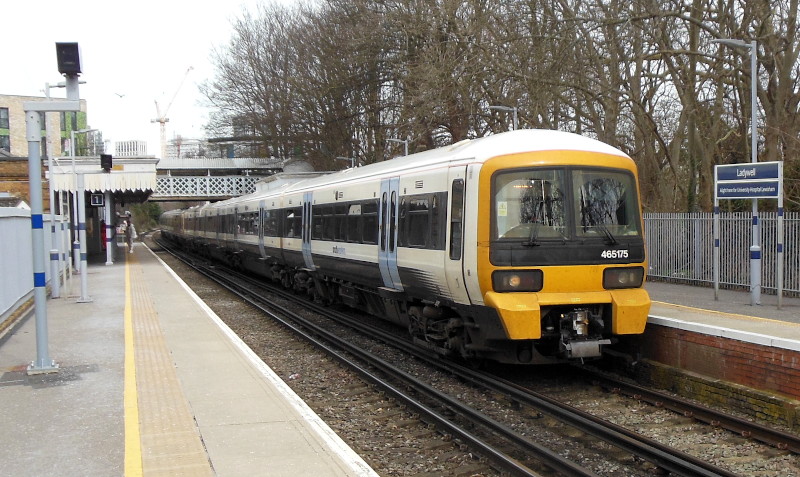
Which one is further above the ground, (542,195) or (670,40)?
(670,40)

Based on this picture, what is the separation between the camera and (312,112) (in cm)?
3978

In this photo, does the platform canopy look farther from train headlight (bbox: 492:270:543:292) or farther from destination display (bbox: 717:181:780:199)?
train headlight (bbox: 492:270:543:292)

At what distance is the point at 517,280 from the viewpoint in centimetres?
845

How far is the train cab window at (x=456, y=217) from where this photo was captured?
9.04 m

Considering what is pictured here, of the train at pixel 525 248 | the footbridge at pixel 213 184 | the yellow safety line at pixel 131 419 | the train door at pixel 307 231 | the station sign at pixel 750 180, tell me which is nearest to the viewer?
the yellow safety line at pixel 131 419

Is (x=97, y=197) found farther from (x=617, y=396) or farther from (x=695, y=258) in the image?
(x=617, y=396)

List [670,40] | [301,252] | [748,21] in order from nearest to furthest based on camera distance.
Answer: [301,252], [748,21], [670,40]

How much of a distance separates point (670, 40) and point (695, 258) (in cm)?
630

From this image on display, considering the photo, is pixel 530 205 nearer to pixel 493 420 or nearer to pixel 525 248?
pixel 525 248

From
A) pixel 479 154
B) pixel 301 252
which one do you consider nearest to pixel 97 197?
pixel 301 252

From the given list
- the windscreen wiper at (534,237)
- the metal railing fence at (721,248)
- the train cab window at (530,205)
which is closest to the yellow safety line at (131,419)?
the train cab window at (530,205)

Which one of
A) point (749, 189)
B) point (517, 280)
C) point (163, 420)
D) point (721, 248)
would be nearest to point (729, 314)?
point (749, 189)

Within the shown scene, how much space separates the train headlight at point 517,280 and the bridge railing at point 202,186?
151ft

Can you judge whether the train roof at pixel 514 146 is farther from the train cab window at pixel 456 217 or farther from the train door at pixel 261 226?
the train door at pixel 261 226
